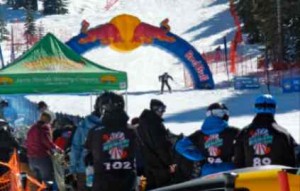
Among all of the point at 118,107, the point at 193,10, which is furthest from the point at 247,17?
the point at 118,107

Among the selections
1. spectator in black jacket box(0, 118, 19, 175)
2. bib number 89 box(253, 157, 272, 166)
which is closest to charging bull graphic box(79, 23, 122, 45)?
spectator in black jacket box(0, 118, 19, 175)

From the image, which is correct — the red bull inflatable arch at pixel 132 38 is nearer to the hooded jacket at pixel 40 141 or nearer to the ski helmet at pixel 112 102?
the hooded jacket at pixel 40 141

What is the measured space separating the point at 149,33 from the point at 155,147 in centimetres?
2415

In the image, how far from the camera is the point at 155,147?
30.0 feet

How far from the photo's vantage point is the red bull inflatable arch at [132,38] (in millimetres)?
32781

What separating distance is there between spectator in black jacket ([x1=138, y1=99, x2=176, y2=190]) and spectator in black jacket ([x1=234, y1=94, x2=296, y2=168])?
236 cm

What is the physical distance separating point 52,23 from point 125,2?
9.99 m

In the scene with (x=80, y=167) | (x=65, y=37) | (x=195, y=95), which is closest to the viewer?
(x=80, y=167)

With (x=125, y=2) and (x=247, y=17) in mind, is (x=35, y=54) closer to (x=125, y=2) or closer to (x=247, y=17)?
(x=247, y=17)

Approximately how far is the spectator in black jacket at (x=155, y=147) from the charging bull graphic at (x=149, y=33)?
23638 mm

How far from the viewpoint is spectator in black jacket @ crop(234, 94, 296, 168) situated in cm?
652

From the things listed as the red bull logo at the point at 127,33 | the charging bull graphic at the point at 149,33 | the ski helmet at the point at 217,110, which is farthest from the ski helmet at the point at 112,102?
the charging bull graphic at the point at 149,33

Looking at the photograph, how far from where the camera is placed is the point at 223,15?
250 feet

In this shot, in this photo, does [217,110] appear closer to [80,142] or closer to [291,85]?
[80,142]
